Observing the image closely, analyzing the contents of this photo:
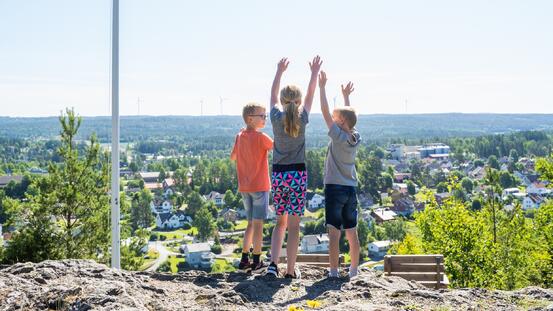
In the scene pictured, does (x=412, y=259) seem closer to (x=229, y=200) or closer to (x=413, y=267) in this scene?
(x=413, y=267)

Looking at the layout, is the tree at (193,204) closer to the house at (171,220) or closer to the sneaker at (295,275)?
the house at (171,220)

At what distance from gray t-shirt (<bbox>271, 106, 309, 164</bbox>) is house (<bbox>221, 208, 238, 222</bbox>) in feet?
218

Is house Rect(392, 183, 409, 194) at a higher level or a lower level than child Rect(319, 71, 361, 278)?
lower

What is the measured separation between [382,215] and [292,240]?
70368mm

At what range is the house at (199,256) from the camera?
46841 millimetres

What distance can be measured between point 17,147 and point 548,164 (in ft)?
367

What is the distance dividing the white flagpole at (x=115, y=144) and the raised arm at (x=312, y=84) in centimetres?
199

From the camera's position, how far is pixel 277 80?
5.20 meters

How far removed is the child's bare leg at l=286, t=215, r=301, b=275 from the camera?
4887 millimetres

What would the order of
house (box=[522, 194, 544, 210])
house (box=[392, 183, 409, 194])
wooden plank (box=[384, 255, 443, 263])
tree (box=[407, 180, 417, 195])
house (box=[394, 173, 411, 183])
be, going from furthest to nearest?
house (box=[394, 173, 411, 183]) < tree (box=[407, 180, 417, 195]) < house (box=[392, 183, 409, 194]) < house (box=[522, 194, 544, 210]) < wooden plank (box=[384, 255, 443, 263])

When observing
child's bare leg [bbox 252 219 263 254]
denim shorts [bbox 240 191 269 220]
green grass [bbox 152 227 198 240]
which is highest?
denim shorts [bbox 240 191 269 220]

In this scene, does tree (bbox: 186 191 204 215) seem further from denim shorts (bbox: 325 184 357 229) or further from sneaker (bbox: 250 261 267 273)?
denim shorts (bbox: 325 184 357 229)

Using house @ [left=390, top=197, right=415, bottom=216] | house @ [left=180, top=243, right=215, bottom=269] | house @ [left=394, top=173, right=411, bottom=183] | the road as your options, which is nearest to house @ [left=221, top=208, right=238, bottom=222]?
the road

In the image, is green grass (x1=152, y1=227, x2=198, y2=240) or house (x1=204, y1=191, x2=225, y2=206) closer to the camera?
green grass (x1=152, y1=227, x2=198, y2=240)
